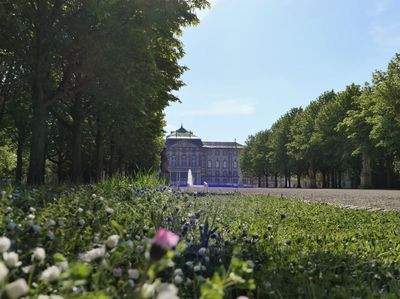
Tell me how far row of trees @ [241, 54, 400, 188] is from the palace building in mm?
74509

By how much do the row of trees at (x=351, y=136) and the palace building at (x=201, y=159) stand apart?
74.5 metres

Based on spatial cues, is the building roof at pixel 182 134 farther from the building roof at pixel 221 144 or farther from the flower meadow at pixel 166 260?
the flower meadow at pixel 166 260

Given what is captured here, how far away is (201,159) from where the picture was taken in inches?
6014

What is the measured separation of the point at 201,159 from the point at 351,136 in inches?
4225

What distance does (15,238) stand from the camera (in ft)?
9.86

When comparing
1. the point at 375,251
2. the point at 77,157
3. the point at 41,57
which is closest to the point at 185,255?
the point at 375,251

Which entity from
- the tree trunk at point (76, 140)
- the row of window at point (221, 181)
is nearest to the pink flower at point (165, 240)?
the tree trunk at point (76, 140)

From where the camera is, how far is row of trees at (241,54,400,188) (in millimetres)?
38656

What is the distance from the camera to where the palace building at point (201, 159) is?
489ft

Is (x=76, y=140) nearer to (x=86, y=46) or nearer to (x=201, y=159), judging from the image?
(x=86, y=46)

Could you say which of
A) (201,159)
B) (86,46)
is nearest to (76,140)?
(86,46)

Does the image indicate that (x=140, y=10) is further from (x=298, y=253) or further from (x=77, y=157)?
(x=298, y=253)

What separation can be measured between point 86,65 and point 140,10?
296cm

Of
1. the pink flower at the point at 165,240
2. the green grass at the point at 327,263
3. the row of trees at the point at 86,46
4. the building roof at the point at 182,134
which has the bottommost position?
the green grass at the point at 327,263
